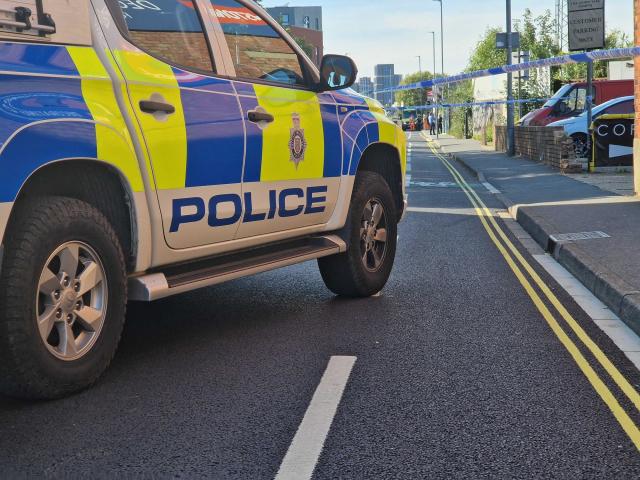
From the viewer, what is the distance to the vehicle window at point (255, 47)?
568 cm

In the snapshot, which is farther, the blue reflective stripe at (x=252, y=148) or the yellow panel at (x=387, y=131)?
the yellow panel at (x=387, y=131)

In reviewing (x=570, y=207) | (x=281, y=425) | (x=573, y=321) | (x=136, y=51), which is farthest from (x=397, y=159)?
(x=570, y=207)

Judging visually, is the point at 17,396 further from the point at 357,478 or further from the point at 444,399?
the point at 444,399

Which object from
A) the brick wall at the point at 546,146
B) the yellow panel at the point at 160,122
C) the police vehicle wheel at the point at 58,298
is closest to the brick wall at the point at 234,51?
the yellow panel at the point at 160,122

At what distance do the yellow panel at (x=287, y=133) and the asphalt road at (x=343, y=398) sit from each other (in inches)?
40.3

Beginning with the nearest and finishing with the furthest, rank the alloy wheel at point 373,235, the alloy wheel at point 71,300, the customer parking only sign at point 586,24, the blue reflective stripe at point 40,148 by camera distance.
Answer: the blue reflective stripe at point 40,148 → the alloy wheel at point 71,300 → the alloy wheel at point 373,235 → the customer parking only sign at point 586,24

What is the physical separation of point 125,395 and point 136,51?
171 centimetres

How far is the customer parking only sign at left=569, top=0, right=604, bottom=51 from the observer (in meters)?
21.5

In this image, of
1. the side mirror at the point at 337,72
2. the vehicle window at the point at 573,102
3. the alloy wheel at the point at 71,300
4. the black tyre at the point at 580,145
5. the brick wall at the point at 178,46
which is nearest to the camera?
the alloy wheel at the point at 71,300

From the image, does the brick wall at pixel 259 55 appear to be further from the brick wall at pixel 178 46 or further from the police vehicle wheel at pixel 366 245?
the police vehicle wheel at pixel 366 245

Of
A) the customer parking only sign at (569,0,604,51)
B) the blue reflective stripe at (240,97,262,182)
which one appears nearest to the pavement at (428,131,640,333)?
the blue reflective stripe at (240,97,262,182)

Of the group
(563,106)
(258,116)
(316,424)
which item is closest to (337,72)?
(258,116)

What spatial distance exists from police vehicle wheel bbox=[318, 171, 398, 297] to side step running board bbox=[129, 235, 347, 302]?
285mm

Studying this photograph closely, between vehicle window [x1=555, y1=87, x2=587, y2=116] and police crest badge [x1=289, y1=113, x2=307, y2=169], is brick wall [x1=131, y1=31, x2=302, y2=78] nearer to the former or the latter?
police crest badge [x1=289, y1=113, x2=307, y2=169]
